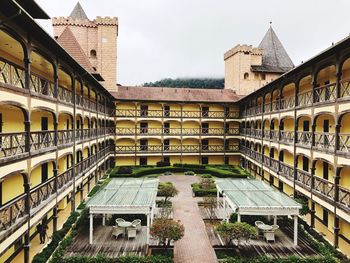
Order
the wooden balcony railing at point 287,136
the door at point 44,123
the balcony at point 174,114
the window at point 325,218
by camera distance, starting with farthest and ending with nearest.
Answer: the balcony at point 174,114 → the wooden balcony railing at point 287,136 → the door at point 44,123 → the window at point 325,218

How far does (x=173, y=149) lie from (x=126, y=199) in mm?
25217

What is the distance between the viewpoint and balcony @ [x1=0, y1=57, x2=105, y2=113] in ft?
40.9

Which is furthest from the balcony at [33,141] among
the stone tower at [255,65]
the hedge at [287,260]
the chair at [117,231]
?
the stone tower at [255,65]

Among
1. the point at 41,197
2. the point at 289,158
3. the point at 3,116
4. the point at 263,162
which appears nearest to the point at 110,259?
the point at 41,197

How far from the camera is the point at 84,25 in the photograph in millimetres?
42188

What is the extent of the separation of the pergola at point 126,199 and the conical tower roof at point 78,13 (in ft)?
97.2

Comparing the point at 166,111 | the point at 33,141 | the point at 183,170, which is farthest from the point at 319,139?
the point at 166,111

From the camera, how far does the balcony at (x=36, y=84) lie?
12477 millimetres

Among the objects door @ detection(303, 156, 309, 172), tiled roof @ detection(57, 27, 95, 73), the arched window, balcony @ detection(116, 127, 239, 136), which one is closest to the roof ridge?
the arched window

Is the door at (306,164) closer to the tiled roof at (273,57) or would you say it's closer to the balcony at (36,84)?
the balcony at (36,84)

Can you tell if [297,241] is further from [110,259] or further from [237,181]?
[110,259]

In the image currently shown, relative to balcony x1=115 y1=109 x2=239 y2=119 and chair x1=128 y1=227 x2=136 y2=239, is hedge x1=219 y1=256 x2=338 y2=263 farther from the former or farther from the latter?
balcony x1=115 y1=109 x2=239 y2=119

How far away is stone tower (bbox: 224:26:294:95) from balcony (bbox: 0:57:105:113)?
961 inches

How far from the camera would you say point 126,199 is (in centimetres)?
1881
